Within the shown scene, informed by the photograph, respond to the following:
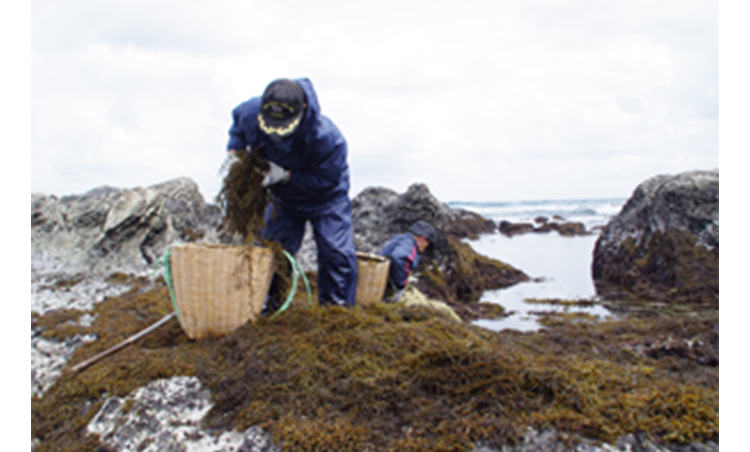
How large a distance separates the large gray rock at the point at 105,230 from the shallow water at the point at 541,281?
6157 millimetres

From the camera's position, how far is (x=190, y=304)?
147 inches

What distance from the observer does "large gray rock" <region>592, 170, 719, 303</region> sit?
8180 mm

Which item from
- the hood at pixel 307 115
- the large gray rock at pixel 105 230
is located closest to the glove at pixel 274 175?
the hood at pixel 307 115

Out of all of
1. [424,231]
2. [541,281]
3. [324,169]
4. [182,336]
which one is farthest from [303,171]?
[541,281]

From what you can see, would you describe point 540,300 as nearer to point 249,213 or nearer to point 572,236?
point 249,213

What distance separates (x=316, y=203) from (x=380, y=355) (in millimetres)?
1804

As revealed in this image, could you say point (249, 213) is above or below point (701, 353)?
above

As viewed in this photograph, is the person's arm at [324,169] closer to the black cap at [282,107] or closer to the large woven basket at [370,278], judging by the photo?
the black cap at [282,107]

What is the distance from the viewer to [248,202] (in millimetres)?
4180

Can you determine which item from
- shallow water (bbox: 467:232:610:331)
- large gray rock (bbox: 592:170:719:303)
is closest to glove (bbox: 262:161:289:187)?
shallow water (bbox: 467:232:610:331)

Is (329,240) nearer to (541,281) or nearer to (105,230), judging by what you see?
(105,230)

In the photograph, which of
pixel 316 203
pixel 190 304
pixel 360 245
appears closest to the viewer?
pixel 190 304

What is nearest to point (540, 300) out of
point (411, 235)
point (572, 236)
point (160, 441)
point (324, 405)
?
point (411, 235)

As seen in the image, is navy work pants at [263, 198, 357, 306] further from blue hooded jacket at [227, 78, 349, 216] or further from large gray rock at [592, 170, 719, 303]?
large gray rock at [592, 170, 719, 303]
